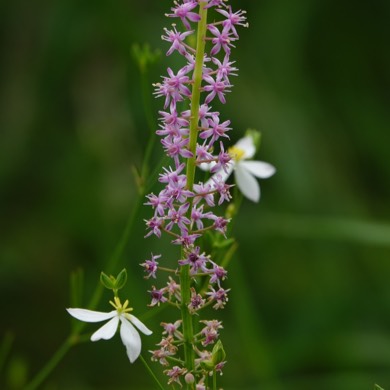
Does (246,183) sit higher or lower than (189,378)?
higher

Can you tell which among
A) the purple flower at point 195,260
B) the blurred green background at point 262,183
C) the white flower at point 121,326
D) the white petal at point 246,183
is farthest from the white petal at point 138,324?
the blurred green background at point 262,183

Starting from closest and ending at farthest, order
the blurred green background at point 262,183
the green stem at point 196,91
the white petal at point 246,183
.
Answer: the green stem at point 196,91 < the white petal at point 246,183 < the blurred green background at point 262,183

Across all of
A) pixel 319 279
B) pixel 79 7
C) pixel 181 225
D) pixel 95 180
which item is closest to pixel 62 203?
pixel 95 180

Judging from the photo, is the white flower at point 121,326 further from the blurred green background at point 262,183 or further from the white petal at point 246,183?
the blurred green background at point 262,183

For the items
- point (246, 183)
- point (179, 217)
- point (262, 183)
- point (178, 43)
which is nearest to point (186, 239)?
point (179, 217)

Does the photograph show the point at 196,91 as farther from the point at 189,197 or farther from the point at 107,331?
the point at 107,331

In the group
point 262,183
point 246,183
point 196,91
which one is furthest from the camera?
point 262,183

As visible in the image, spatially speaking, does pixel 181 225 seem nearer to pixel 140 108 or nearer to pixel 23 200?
pixel 140 108
